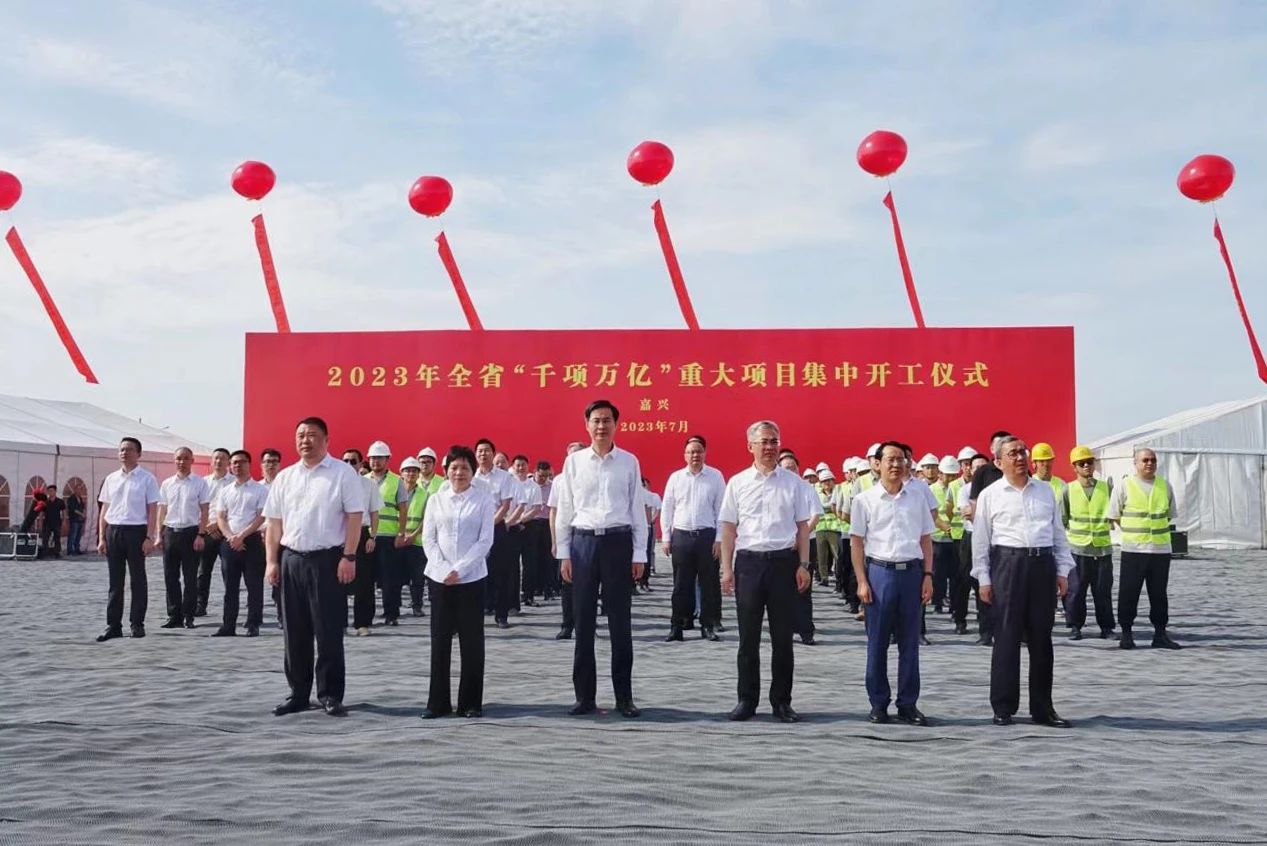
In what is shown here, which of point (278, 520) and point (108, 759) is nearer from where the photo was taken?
point (108, 759)

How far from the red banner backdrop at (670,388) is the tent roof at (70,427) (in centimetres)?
489

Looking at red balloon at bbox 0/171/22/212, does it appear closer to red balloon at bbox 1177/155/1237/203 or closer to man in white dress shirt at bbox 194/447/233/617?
man in white dress shirt at bbox 194/447/233/617

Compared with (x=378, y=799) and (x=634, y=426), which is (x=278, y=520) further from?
(x=634, y=426)

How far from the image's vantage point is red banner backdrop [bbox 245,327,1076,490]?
18.8m

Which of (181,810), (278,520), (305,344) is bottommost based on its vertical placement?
(181,810)

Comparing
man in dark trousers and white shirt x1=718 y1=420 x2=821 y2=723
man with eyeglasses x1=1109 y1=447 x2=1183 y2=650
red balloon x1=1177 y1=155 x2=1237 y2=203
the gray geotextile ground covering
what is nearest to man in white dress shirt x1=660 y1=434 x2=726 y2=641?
the gray geotextile ground covering

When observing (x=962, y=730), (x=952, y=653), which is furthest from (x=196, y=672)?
(x=952, y=653)

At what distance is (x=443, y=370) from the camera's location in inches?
766

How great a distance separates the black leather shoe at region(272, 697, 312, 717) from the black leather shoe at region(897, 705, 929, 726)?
285cm

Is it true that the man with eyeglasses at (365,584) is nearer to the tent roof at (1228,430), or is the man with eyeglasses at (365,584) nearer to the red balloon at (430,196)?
the red balloon at (430,196)

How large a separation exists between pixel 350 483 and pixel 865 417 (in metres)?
13.8

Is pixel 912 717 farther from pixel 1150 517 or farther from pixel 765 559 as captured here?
pixel 1150 517

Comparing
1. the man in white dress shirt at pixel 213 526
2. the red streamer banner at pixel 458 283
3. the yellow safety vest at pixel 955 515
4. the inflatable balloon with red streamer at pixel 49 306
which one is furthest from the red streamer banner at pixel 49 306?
the yellow safety vest at pixel 955 515

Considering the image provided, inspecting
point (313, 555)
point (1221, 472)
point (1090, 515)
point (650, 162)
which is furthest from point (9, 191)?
point (1221, 472)
